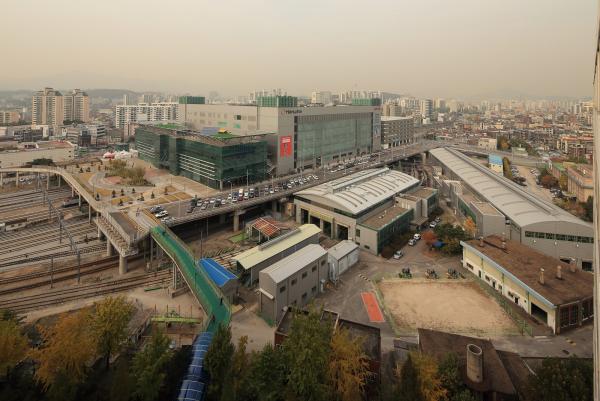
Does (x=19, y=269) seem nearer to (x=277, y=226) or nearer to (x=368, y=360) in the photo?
(x=277, y=226)

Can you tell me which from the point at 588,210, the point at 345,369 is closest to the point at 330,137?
the point at 588,210

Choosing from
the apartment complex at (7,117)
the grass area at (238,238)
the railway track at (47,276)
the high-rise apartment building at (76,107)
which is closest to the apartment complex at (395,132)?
the grass area at (238,238)

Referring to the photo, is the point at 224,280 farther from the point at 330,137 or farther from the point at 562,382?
the point at 330,137

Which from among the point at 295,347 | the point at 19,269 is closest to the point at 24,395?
the point at 295,347

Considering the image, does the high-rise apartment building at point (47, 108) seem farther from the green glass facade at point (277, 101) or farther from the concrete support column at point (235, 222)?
the concrete support column at point (235, 222)

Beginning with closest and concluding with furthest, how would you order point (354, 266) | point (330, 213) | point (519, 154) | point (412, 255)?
point (354, 266)
point (412, 255)
point (330, 213)
point (519, 154)
